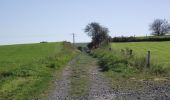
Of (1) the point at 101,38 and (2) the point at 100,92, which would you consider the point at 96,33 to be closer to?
(1) the point at 101,38

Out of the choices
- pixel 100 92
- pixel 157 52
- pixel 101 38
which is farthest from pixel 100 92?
pixel 101 38

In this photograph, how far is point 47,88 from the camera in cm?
1680

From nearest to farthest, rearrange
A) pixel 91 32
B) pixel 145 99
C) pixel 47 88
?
pixel 145 99 < pixel 47 88 < pixel 91 32

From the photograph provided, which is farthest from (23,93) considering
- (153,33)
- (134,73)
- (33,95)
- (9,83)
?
(153,33)

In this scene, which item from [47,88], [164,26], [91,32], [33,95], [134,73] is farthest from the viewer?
[164,26]

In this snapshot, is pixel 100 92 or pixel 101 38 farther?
pixel 101 38

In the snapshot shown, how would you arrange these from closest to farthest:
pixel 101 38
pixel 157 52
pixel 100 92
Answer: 1. pixel 100 92
2. pixel 157 52
3. pixel 101 38

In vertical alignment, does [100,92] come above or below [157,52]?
above

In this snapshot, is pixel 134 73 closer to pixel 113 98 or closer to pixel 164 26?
pixel 113 98

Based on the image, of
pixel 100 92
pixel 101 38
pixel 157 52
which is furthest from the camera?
pixel 101 38

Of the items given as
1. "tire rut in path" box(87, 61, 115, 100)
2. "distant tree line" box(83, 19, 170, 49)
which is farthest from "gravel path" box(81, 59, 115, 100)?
"distant tree line" box(83, 19, 170, 49)

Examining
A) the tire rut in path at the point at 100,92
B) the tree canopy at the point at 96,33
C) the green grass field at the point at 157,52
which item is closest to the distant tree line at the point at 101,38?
the tree canopy at the point at 96,33

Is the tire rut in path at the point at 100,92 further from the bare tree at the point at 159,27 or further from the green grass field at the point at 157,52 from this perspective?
the bare tree at the point at 159,27

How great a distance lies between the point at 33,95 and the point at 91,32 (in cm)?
9984
